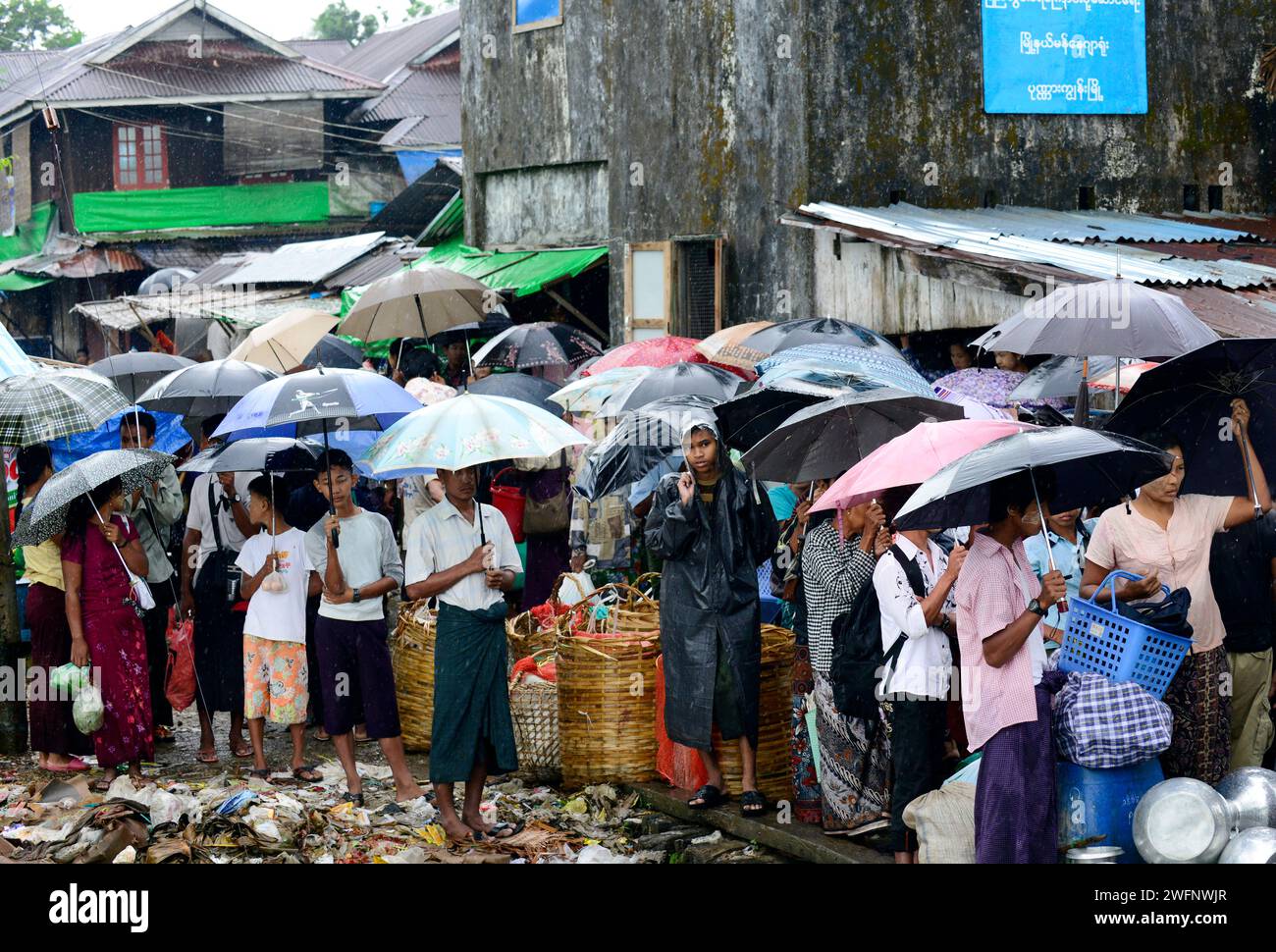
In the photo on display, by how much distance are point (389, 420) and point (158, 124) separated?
23.3 metres

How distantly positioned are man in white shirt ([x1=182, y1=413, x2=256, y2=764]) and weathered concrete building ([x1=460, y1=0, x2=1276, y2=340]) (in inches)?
276

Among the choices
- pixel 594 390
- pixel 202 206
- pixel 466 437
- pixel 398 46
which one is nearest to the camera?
pixel 466 437

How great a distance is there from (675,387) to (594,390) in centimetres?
107

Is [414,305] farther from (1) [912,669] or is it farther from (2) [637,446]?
(1) [912,669]

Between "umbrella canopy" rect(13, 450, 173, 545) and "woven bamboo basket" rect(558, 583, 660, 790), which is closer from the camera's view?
"umbrella canopy" rect(13, 450, 173, 545)

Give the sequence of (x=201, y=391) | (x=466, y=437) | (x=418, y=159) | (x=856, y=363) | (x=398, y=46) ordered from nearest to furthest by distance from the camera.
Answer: (x=466, y=437)
(x=856, y=363)
(x=201, y=391)
(x=418, y=159)
(x=398, y=46)

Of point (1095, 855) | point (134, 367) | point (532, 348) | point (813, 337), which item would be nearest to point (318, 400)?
point (813, 337)

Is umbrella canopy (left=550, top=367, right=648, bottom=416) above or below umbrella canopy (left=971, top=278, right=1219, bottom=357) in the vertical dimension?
below

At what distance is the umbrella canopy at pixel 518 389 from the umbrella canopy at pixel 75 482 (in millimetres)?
3366

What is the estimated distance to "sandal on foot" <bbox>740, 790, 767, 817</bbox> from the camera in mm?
7309

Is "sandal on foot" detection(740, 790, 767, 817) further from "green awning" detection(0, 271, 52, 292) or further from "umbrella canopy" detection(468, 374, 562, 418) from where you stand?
"green awning" detection(0, 271, 52, 292)

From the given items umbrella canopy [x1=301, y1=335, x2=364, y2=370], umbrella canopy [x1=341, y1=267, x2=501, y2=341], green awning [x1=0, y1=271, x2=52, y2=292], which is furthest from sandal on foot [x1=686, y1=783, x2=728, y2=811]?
green awning [x1=0, y1=271, x2=52, y2=292]

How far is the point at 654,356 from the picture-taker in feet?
36.8
